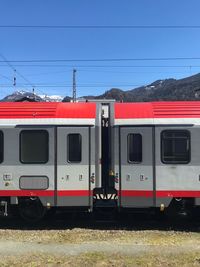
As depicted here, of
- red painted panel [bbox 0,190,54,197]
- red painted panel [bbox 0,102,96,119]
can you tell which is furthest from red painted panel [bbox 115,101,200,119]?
red painted panel [bbox 0,190,54,197]

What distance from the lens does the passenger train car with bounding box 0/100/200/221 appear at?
12977 mm

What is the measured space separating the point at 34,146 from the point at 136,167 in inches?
104

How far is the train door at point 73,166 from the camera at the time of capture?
13109mm

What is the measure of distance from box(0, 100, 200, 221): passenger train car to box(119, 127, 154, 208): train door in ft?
0.08

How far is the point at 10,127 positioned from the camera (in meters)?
13.3

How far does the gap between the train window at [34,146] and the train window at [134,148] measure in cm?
210

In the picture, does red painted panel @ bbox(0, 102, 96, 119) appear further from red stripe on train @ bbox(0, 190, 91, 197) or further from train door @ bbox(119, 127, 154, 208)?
red stripe on train @ bbox(0, 190, 91, 197)

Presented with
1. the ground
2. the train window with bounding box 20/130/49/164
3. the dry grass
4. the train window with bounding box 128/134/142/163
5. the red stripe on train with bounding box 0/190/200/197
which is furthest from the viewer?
the train window with bounding box 20/130/49/164

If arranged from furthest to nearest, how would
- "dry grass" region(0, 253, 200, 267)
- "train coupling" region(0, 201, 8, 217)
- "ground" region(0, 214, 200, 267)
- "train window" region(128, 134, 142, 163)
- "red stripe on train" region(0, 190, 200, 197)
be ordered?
"train coupling" region(0, 201, 8, 217), "train window" region(128, 134, 142, 163), "red stripe on train" region(0, 190, 200, 197), "ground" region(0, 214, 200, 267), "dry grass" region(0, 253, 200, 267)

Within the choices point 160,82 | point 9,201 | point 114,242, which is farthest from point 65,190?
point 160,82

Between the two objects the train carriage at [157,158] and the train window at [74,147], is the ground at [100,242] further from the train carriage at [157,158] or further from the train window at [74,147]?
the train window at [74,147]

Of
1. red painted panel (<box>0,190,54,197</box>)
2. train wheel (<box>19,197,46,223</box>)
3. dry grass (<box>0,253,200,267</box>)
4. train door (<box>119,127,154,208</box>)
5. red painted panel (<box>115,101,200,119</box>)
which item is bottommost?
dry grass (<box>0,253,200,267</box>)

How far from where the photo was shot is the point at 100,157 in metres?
13.2

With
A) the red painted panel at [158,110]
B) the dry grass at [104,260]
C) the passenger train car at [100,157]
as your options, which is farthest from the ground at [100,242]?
the red painted panel at [158,110]
